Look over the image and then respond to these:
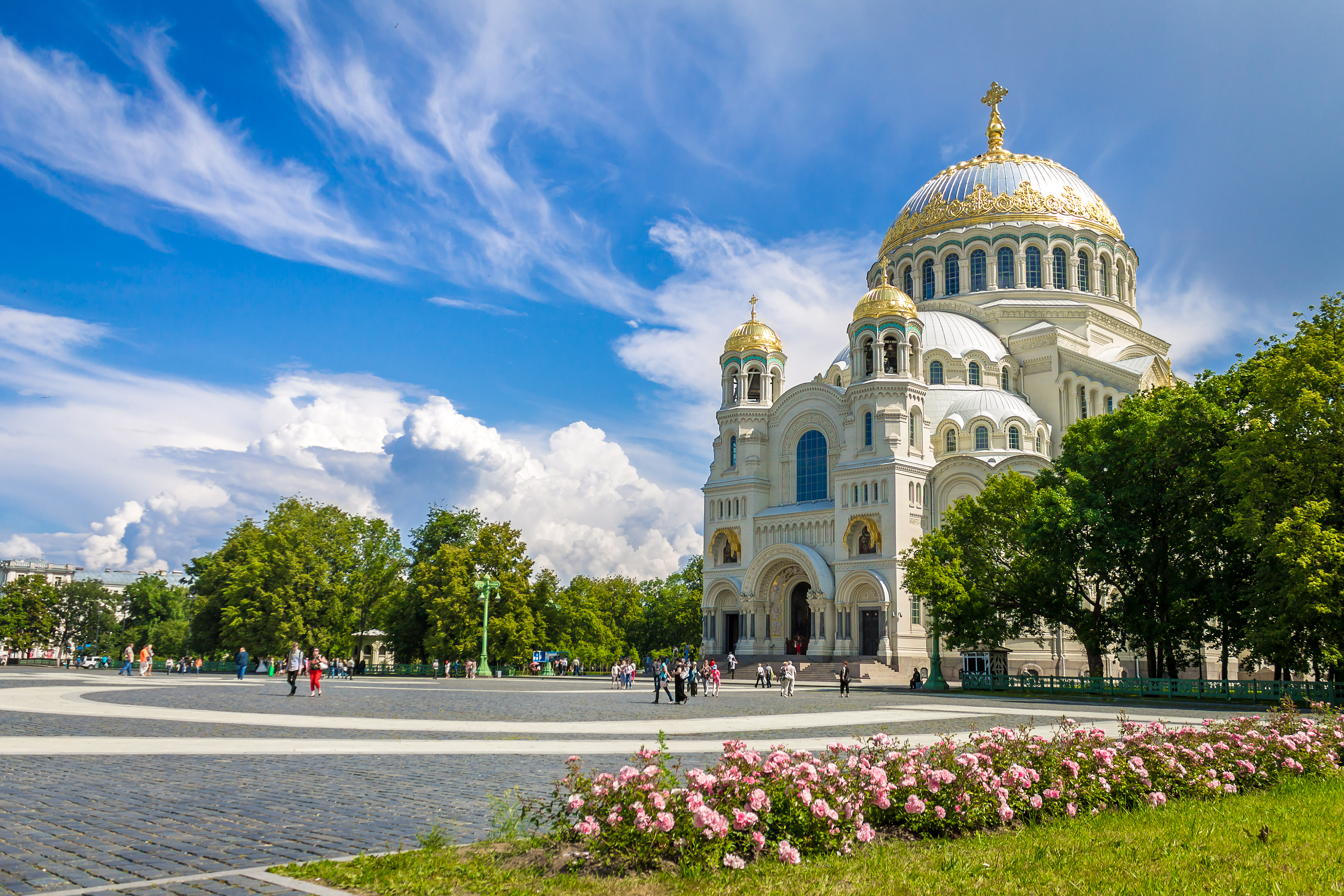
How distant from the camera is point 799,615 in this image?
189 ft

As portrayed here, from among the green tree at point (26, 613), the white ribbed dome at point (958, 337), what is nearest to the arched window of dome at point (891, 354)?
the white ribbed dome at point (958, 337)

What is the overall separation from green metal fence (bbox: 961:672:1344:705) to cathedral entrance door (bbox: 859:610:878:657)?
1514 cm

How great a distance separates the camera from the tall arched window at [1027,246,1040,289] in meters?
64.3

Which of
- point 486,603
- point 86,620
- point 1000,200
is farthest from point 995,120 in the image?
point 86,620

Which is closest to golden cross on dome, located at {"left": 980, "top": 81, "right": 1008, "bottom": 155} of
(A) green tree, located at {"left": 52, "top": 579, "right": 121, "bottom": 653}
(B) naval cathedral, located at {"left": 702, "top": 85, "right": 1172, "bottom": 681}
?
(B) naval cathedral, located at {"left": 702, "top": 85, "right": 1172, "bottom": 681}

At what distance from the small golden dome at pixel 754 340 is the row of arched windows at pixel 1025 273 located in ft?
37.4

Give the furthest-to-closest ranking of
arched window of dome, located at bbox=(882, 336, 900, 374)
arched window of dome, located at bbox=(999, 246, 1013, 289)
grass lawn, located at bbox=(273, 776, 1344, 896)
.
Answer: arched window of dome, located at bbox=(999, 246, 1013, 289) < arched window of dome, located at bbox=(882, 336, 900, 374) < grass lawn, located at bbox=(273, 776, 1344, 896)

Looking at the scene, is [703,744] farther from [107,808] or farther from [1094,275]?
[1094,275]

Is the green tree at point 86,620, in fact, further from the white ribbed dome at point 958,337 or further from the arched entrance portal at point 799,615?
the white ribbed dome at point 958,337

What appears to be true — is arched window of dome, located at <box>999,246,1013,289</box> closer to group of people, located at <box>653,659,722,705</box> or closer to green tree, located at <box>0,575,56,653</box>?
group of people, located at <box>653,659,722,705</box>

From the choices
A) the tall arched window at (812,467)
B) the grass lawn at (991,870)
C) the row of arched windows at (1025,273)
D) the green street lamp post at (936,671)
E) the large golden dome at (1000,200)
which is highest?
the large golden dome at (1000,200)

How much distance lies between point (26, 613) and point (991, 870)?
89.3m

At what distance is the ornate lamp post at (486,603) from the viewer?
4878cm

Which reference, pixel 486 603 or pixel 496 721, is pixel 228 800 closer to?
pixel 496 721
